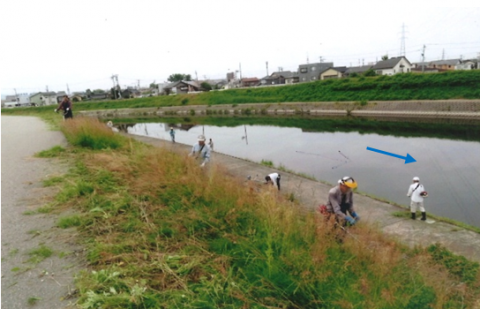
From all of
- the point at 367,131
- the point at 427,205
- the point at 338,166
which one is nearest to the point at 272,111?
the point at 367,131

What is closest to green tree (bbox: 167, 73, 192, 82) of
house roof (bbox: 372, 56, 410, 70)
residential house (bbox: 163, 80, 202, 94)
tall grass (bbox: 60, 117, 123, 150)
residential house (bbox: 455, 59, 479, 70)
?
residential house (bbox: 163, 80, 202, 94)

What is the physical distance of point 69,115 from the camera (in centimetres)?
1394

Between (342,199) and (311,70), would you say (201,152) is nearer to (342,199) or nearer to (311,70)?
(342,199)

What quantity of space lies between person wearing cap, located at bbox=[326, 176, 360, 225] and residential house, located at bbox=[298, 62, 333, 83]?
6103cm

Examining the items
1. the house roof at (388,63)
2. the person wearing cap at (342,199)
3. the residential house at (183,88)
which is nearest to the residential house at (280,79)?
the residential house at (183,88)

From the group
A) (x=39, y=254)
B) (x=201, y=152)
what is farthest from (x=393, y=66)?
(x=39, y=254)

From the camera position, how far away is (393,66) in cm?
5084

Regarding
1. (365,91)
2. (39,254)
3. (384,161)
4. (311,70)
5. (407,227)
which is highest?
(311,70)

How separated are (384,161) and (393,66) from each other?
4550 centimetres

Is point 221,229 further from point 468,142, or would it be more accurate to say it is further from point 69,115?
point 468,142

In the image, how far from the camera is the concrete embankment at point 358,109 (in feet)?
74.4

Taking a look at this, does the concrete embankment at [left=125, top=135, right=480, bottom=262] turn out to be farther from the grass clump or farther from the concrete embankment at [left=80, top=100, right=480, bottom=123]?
the concrete embankment at [left=80, top=100, right=480, bottom=123]

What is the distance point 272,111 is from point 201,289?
3335 cm

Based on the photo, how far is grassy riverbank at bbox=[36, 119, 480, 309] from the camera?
8.55 feet
